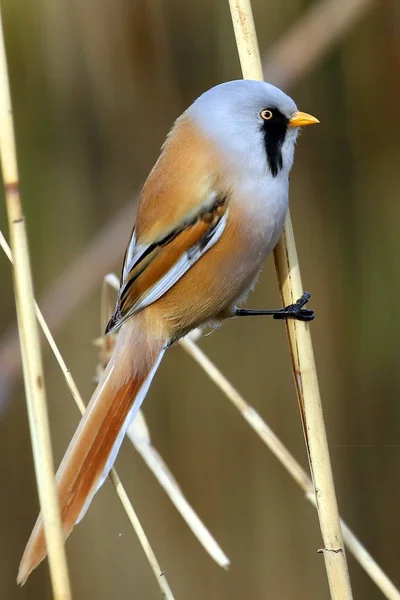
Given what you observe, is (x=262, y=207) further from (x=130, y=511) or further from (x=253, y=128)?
(x=130, y=511)

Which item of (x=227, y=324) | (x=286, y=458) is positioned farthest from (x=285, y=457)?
(x=227, y=324)

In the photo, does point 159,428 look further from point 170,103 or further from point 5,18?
point 5,18

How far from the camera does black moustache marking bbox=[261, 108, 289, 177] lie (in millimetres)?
1646

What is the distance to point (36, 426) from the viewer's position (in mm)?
1181

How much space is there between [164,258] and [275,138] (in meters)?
0.34

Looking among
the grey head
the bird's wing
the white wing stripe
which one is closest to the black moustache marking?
the grey head

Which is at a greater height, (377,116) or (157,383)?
(377,116)

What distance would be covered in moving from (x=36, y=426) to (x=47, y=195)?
169 centimetres

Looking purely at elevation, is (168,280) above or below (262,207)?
A: below

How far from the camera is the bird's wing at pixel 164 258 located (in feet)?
5.52

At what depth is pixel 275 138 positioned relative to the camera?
1656 millimetres

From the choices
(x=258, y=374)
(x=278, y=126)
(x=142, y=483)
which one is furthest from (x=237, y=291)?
(x=142, y=483)

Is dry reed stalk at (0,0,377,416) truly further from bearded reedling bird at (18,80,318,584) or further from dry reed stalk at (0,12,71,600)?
dry reed stalk at (0,12,71,600)

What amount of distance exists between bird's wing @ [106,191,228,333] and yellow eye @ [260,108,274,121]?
20cm
